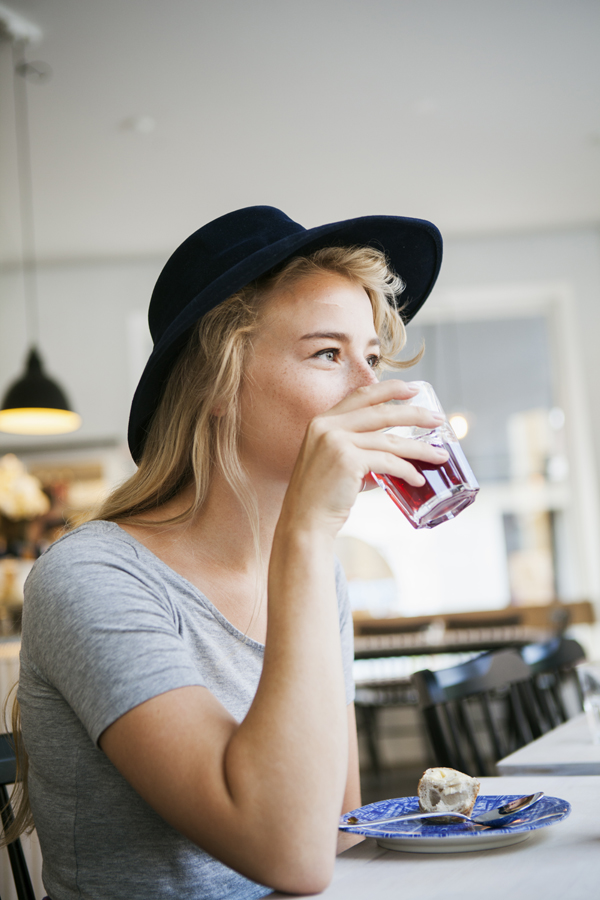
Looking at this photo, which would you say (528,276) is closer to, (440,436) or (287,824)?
(440,436)

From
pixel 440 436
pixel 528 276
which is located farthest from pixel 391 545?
pixel 440 436

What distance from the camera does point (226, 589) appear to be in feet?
3.46

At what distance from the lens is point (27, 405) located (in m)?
3.99

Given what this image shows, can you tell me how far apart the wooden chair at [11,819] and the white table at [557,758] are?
2.10ft

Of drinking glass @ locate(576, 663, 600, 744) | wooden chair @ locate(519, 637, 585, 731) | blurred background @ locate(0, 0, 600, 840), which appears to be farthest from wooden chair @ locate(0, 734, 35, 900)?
blurred background @ locate(0, 0, 600, 840)

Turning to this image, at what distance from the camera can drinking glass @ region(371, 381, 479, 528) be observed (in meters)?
0.88

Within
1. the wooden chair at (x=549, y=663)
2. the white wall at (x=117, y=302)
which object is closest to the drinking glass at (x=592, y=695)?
the wooden chair at (x=549, y=663)

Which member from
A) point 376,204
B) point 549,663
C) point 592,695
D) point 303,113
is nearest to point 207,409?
point 592,695

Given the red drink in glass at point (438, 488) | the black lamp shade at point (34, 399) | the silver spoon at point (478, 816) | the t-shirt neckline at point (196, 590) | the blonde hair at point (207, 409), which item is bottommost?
the silver spoon at point (478, 816)

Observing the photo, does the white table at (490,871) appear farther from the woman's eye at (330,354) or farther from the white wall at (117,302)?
the white wall at (117,302)

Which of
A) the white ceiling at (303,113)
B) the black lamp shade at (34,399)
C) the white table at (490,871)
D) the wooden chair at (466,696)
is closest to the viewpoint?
the white table at (490,871)

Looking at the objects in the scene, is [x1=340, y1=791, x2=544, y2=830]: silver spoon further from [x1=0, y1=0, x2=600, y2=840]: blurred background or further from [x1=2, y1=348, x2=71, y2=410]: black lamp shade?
[x1=2, y1=348, x2=71, y2=410]: black lamp shade

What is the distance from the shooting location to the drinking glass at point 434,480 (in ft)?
2.89

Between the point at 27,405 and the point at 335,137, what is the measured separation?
2.19 m
